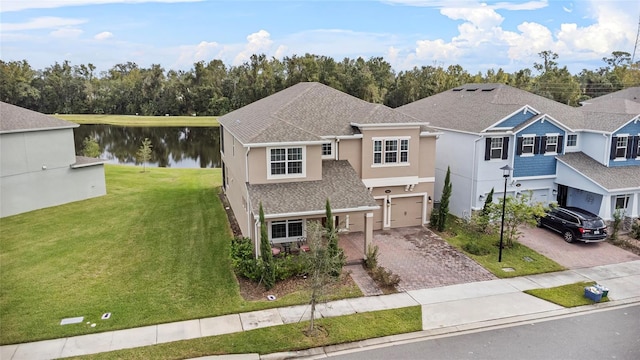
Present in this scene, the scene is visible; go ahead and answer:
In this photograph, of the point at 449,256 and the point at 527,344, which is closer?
the point at 527,344

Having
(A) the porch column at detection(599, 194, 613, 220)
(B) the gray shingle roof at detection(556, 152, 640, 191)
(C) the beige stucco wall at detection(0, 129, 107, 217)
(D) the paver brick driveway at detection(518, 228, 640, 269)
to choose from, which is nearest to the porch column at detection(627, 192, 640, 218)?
(B) the gray shingle roof at detection(556, 152, 640, 191)

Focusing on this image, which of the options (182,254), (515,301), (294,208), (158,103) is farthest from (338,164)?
(158,103)

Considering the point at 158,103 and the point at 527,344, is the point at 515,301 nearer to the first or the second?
the point at 527,344

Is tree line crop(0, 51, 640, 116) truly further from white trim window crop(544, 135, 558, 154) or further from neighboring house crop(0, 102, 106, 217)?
neighboring house crop(0, 102, 106, 217)

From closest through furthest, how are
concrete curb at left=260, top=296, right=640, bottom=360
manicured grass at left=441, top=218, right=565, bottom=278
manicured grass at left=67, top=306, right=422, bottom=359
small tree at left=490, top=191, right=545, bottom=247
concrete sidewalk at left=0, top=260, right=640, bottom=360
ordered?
manicured grass at left=67, top=306, right=422, bottom=359, concrete curb at left=260, top=296, right=640, bottom=360, concrete sidewalk at left=0, top=260, right=640, bottom=360, manicured grass at left=441, top=218, right=565, bottom=278, small tree at left=490, top=191, right=545, bottom=247

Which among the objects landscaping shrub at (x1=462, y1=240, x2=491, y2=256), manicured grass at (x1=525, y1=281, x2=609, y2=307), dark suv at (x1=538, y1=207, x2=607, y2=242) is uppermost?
dark suv at (x1=538, y1=207, x2=607, y2=242)

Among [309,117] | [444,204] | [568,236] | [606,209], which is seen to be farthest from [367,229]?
[606,209]
